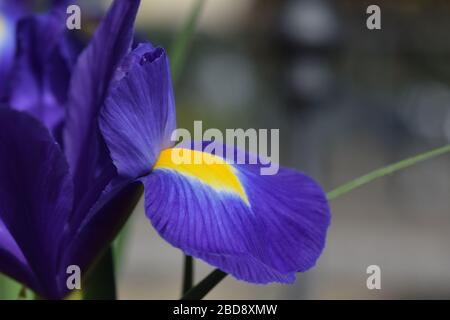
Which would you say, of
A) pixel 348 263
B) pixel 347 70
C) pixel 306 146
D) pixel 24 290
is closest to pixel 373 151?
pixel 347 70

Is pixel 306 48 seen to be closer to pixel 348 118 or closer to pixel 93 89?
pixel 93 89

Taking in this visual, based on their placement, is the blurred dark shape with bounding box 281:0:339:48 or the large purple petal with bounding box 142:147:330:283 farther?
the blurred dark shape with bounding box 281:0:339:48

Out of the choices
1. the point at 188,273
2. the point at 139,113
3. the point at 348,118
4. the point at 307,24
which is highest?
the point at 307,24

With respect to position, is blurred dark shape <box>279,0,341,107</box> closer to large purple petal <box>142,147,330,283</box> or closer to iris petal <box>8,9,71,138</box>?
iris petal <box>8,9,71,138</box>

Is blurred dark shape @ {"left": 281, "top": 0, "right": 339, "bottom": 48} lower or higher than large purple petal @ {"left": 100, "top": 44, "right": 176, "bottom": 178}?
higher

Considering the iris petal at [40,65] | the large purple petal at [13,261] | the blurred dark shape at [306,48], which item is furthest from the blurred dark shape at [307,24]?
the large purple petal at [13,261]

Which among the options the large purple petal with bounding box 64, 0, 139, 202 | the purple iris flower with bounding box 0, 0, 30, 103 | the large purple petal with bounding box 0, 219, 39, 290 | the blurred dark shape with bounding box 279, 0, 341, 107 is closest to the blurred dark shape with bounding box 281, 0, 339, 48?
the blurred dark shape with bounding box 279, 0, 341, 107

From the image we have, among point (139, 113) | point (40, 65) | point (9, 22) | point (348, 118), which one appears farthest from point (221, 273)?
point (348, 118)

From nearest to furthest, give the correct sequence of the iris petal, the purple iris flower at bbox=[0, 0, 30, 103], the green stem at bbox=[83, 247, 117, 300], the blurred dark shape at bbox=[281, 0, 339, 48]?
1. the green stem at bbox=[83, 247, 117, 300]
2. the iris petal
3. the purple iris flower at bbox=[0, 0, 30, 103]
4. the blurred dark shape at bbox=[281, 0, 339, 48]
